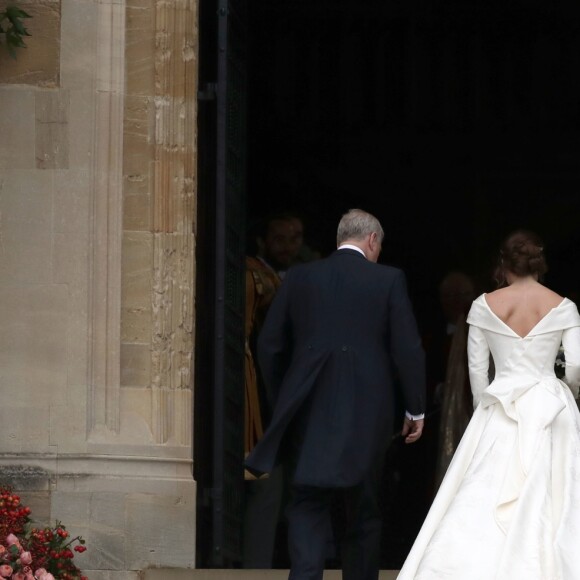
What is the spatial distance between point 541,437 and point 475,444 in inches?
13.2

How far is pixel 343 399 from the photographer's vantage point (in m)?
8.81

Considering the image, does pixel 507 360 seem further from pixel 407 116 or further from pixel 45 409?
pixel 407 116

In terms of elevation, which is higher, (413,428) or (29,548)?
(413,428)

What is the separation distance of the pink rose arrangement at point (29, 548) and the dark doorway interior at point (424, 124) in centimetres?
518

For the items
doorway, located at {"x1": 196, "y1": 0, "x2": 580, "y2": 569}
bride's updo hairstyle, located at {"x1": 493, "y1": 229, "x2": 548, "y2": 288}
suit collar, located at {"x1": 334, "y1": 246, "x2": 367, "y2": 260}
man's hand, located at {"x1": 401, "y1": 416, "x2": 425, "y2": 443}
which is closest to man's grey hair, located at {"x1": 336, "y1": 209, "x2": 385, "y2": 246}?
suit collar, located at {"x1": 334, "y1": 246, "x2": 367, "y2": 260}

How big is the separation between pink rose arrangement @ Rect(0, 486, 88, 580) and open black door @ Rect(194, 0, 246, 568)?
863 millimetres

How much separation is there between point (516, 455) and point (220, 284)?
1.84m

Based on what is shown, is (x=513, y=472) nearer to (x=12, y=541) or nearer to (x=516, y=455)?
(x=516, y=455)

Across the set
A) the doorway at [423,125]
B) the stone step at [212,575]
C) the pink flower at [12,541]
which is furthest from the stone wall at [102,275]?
the doorway at [423,125]

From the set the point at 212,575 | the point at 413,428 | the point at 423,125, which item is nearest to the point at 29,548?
the point at 212,575

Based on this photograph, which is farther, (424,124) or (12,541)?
(424,124)

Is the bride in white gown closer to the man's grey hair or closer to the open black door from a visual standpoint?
the man's grey hair

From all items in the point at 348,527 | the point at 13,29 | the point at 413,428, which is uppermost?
the point at 13,29

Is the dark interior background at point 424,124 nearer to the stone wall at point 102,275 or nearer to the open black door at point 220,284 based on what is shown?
the open black door at point 220,284
